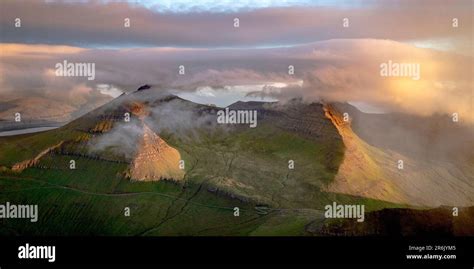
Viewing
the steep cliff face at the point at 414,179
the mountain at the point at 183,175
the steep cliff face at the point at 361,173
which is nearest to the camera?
the mountain at the point at 183,175

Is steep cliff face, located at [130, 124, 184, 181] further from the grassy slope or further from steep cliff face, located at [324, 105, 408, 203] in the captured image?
steep cliff face, located at [324, 105, 408, 203]

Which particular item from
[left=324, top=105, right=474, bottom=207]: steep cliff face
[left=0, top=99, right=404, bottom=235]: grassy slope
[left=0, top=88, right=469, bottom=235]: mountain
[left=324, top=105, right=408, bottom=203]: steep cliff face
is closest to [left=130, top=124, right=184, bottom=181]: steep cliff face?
[left=0, top=88, right=469, bottom=235]: mountain

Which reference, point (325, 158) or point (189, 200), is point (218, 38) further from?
point (325, 158)

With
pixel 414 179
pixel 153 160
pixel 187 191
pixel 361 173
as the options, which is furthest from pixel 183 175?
pixel 414 179

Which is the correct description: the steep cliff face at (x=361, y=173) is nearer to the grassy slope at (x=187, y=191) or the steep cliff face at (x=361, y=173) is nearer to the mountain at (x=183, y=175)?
the mountain at (x=183, y=175)

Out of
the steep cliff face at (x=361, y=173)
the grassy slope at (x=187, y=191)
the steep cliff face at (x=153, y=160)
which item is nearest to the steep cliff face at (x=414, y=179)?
the steep cliff face at (x=361, y=173)

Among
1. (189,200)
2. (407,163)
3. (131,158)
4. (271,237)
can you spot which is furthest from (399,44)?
(131,158)

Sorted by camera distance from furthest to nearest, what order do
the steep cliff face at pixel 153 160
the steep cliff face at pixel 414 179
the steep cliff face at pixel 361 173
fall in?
the steep cliff face at pixel 153 160 → the steep cliff face at pixel 361 173 → the steep cliff face at pixel 414 179

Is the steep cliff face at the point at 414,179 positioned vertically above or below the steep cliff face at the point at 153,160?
below
